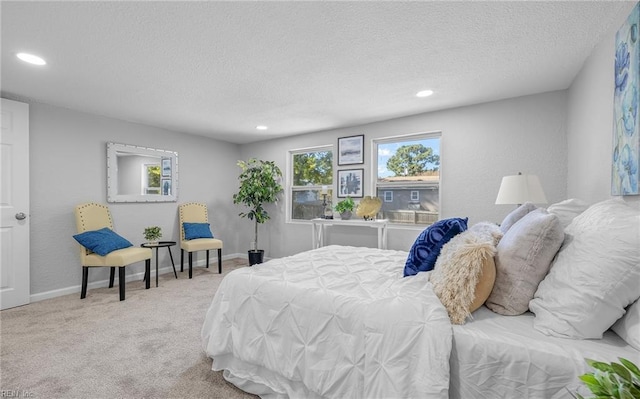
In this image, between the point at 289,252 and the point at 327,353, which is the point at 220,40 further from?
the point at 289,252

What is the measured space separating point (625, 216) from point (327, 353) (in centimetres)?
147

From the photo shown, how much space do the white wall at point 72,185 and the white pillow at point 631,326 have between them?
5071 mm

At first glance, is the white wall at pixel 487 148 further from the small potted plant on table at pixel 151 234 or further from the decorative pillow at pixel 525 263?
the small potted plant on table at pixel 151 234

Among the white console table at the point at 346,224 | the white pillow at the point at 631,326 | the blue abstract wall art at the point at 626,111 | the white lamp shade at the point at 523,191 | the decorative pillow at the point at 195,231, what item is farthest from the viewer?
the decorative pillow at the point at 195,231

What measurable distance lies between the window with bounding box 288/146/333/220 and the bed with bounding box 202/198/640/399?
10.3 ft

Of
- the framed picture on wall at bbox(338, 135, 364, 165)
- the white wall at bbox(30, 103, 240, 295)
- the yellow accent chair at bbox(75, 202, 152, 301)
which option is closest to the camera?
the yellow accent chair at bbox(75, 202, 152, 301)

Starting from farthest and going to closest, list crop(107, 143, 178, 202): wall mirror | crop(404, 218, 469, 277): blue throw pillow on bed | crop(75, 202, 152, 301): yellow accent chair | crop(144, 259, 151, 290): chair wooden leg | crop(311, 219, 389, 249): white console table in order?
1. crop(107, 143, 178, 202): wall mirror
2. crop(311, 219, 389, 249): white console table
3. crop(144, 259, 151, 290): chair wooden leg
4. crop(75, 202, 152, 301): yellow accent chair
5. crop(404, 218, 469, 277): blue throw pillow on bed

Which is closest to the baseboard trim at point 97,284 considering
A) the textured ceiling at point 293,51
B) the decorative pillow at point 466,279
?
the textured ceiling at point 293,51

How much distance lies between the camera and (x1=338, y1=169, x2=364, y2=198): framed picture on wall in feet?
14.7

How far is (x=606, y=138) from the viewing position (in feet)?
6.61

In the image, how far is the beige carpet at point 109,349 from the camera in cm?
182

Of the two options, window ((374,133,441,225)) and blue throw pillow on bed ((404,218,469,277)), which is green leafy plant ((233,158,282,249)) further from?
blue throw pillow on bed ((404,218,469,277))

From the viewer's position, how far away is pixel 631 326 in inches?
41.9

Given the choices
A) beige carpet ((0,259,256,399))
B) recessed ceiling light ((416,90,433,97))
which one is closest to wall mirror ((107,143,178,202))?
beige carpet ((0,259,256,399))
